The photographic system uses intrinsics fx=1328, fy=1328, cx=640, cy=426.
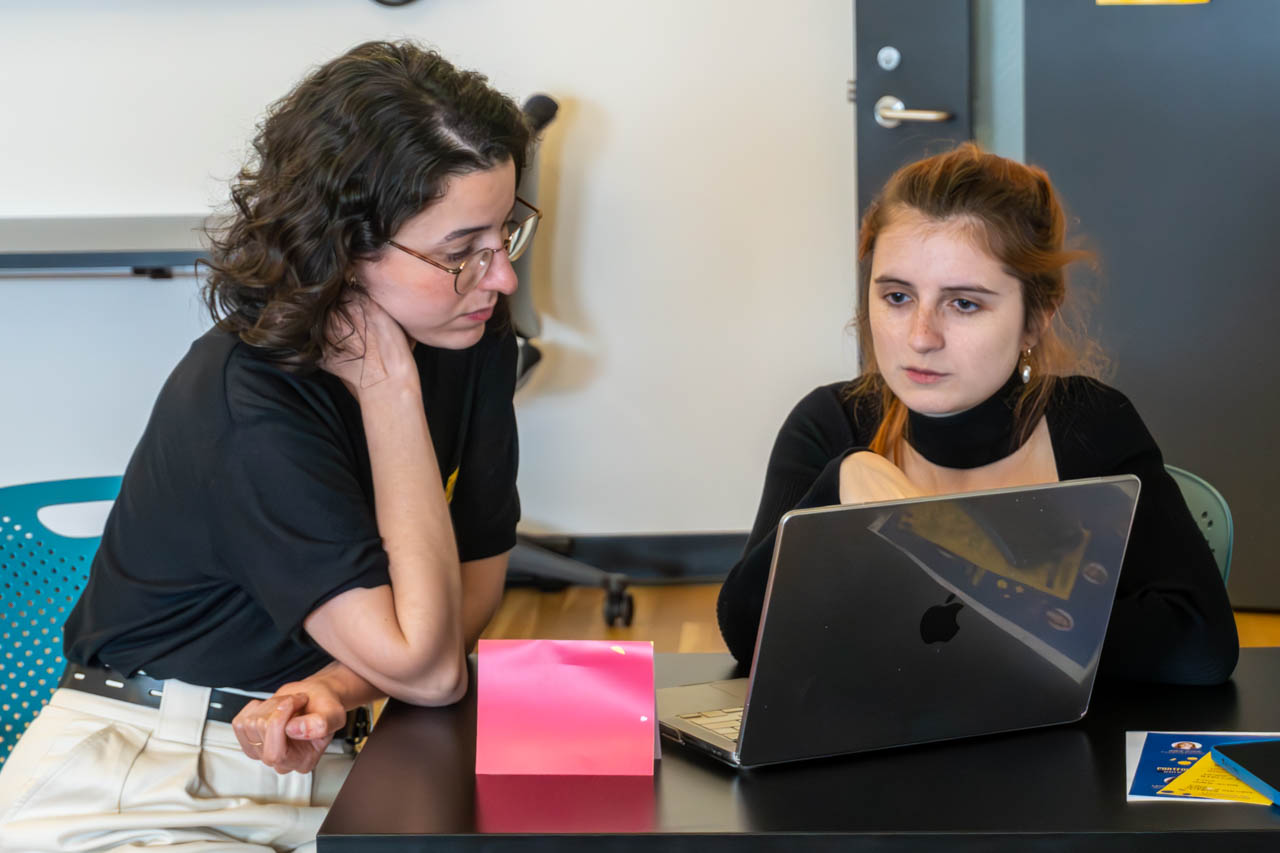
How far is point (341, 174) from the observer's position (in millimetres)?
1194

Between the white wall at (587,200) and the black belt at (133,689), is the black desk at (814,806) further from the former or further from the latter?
the white wall at (587,200)

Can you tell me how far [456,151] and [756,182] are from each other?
2.05m

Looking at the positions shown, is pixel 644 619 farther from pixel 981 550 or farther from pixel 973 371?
pixel 981 550

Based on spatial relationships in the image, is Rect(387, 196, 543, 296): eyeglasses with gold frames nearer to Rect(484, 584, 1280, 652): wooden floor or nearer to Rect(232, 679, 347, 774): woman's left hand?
Rect(232, 679, 347, 774): woman's left hand

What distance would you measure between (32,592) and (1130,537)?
1.14 metres

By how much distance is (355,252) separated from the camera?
1.22m

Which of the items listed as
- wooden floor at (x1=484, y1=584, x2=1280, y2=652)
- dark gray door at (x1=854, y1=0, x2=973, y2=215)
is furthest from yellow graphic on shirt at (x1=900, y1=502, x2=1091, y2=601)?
dark gray door at (x1=854, y1=0, x2=973, y2=215)

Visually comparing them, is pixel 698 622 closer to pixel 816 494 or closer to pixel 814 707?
pixel 816 494

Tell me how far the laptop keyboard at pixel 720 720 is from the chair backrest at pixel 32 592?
0.77 metres

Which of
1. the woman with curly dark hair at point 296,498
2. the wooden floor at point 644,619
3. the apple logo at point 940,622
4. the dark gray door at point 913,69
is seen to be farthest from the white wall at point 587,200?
the apple logo at point 940,622

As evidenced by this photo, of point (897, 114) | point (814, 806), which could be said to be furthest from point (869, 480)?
point (897, 114)

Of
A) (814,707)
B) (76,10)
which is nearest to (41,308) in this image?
(76,10)

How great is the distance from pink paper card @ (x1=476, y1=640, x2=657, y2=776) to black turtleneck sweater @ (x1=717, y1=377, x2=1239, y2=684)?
6.4 inches

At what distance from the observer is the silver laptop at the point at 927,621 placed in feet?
2.75
